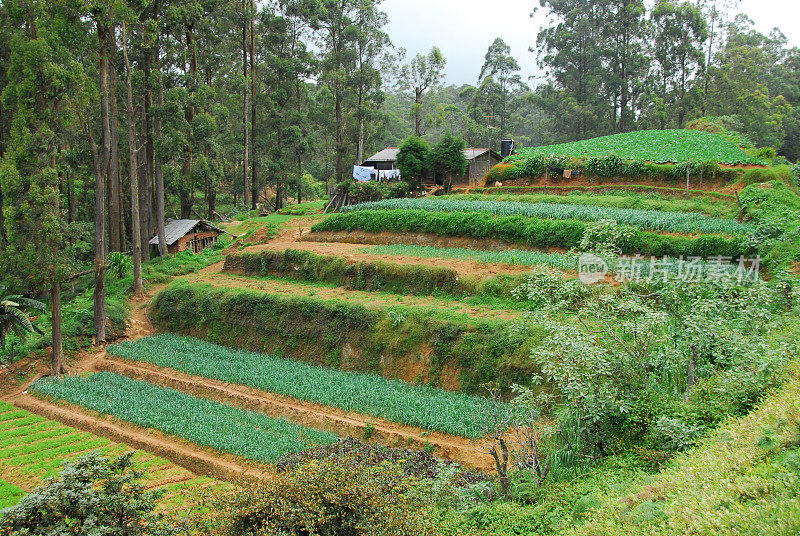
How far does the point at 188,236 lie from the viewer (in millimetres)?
26078

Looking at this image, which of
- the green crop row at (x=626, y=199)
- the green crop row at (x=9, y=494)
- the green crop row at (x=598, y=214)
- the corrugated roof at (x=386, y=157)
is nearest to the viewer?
the green crop row at (x=9, y=494)

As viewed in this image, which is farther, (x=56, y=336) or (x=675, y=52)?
(x=675, y=52)

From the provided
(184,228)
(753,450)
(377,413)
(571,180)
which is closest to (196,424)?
(377,413)

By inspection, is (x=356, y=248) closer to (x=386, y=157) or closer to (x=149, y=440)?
(x=149, y=440)

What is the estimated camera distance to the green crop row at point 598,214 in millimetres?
18109

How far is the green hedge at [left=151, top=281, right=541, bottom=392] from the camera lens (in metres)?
12.9

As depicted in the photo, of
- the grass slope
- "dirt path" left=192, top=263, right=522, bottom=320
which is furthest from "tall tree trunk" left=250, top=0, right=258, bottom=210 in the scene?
the grass slope

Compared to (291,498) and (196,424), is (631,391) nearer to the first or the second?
(291,498)

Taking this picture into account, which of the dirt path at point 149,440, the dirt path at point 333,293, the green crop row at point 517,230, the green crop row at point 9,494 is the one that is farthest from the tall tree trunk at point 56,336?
the green crop row at point 517,230

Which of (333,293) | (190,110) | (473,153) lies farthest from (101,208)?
(473,153)

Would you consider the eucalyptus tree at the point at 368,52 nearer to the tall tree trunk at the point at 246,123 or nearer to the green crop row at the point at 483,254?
the tall tree trunk at the point at 246,123

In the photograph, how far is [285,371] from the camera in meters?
14.9

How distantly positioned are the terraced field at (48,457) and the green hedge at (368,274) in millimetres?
9385

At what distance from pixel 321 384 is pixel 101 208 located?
1023 cm
